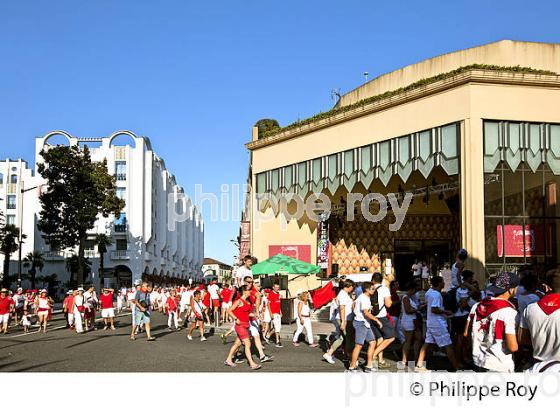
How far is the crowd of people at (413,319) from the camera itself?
22.3ft

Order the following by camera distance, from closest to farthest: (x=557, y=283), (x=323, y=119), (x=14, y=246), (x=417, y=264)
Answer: (x=557, y=283) → (x=323, y=119) → (x=417, y=264) → (x=14, y=246)

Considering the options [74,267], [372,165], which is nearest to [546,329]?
[372,165]

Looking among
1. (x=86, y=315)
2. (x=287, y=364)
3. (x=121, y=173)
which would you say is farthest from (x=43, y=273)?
(x=287, y=364)

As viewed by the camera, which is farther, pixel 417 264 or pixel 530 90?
pixel 417 264

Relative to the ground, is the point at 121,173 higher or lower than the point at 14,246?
higher

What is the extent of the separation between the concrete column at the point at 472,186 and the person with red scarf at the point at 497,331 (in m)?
12.9

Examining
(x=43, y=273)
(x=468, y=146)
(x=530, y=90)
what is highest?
(x=530, y=90)

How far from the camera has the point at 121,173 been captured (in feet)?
241

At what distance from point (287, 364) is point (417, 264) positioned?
16699 millimetres

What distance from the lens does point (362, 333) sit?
11391mm

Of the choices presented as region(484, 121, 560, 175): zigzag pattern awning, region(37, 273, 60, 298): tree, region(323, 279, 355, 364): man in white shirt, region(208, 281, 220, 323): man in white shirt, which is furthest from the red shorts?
region(37, 273, 60, 298): tree

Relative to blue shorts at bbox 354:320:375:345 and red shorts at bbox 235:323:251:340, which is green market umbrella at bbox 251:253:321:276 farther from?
blue shorts at bbox 354:320:375:345

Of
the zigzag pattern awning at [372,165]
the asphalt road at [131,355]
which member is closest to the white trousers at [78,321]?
the asphalt road at [131,355]

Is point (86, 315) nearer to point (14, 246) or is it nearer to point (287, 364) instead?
point (287, 364)
